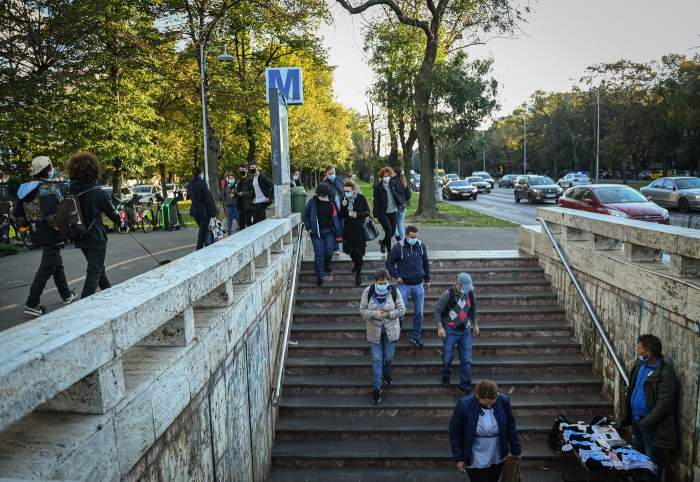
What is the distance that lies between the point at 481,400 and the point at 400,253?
338 cm

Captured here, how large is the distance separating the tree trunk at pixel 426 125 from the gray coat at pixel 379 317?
1395 centimetres

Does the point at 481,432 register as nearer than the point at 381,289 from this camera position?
Yes

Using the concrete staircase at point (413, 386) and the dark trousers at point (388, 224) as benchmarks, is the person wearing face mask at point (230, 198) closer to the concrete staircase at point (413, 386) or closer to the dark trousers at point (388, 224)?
the dark trousers at point (388, 224)

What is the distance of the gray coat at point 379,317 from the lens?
23.5 feet

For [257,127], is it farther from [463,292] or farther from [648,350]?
[648,350]

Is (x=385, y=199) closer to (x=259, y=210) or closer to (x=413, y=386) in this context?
(x=259, y=210)

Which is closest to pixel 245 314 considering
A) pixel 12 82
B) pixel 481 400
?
pixel 481 400

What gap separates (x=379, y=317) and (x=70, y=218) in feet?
12.8

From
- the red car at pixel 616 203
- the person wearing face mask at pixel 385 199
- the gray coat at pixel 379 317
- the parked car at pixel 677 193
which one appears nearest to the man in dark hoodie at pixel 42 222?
the gray coat at pixel 379 317

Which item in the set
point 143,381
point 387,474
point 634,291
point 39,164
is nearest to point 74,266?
point 39,164

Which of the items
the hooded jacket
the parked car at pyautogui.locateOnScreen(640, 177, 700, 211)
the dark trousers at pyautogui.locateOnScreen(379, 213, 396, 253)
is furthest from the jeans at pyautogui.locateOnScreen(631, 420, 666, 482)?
the parked car at pyautogui.locateOnScreen(640, 177, 700, 211)

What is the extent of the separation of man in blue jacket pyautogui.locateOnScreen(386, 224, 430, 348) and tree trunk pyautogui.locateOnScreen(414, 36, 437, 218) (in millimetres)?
12831

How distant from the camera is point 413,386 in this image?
7.86 metres

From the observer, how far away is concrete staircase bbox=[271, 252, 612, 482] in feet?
22.4
